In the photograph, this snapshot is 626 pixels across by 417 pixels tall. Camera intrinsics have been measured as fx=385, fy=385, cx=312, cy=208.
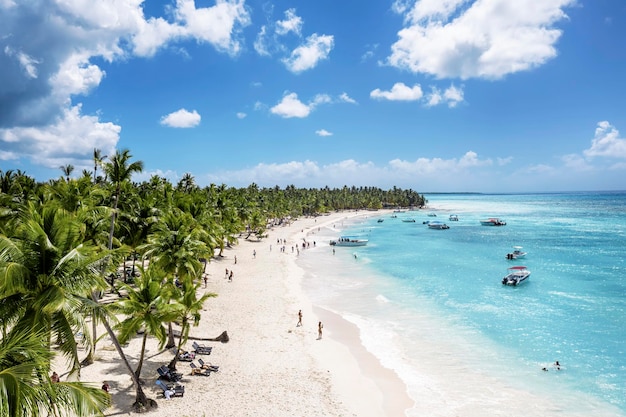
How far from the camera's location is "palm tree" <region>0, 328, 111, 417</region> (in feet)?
18.6

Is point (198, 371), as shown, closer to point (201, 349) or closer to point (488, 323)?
point (201, 349)

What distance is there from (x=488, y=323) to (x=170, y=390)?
25743 millimetres

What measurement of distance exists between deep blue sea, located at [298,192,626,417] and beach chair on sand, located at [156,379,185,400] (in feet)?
37.2

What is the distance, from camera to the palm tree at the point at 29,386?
18.6ft

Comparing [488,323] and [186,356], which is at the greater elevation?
[186,356]

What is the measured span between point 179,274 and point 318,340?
1062cm

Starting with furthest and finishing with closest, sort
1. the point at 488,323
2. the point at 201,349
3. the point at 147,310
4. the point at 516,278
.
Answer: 1. the point at 516,278
2. the point at 488,323
3. the point at 201,349
4. the point at 147,310

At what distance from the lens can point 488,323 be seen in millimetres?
32344

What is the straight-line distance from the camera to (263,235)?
84.4 meters

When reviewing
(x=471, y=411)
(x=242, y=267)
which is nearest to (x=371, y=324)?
(x=471, y=411)

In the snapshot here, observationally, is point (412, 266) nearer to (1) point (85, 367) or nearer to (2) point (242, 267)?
(2) point (242, 267)

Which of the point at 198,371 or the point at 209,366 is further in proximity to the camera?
the point at 209,366

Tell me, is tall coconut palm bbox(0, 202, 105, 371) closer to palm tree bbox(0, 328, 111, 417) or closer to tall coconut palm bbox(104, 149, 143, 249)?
palm tree bbox(0, 328, 111, 417)

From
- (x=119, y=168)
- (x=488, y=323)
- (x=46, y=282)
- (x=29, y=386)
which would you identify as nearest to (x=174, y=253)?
(x=119, y=168)
